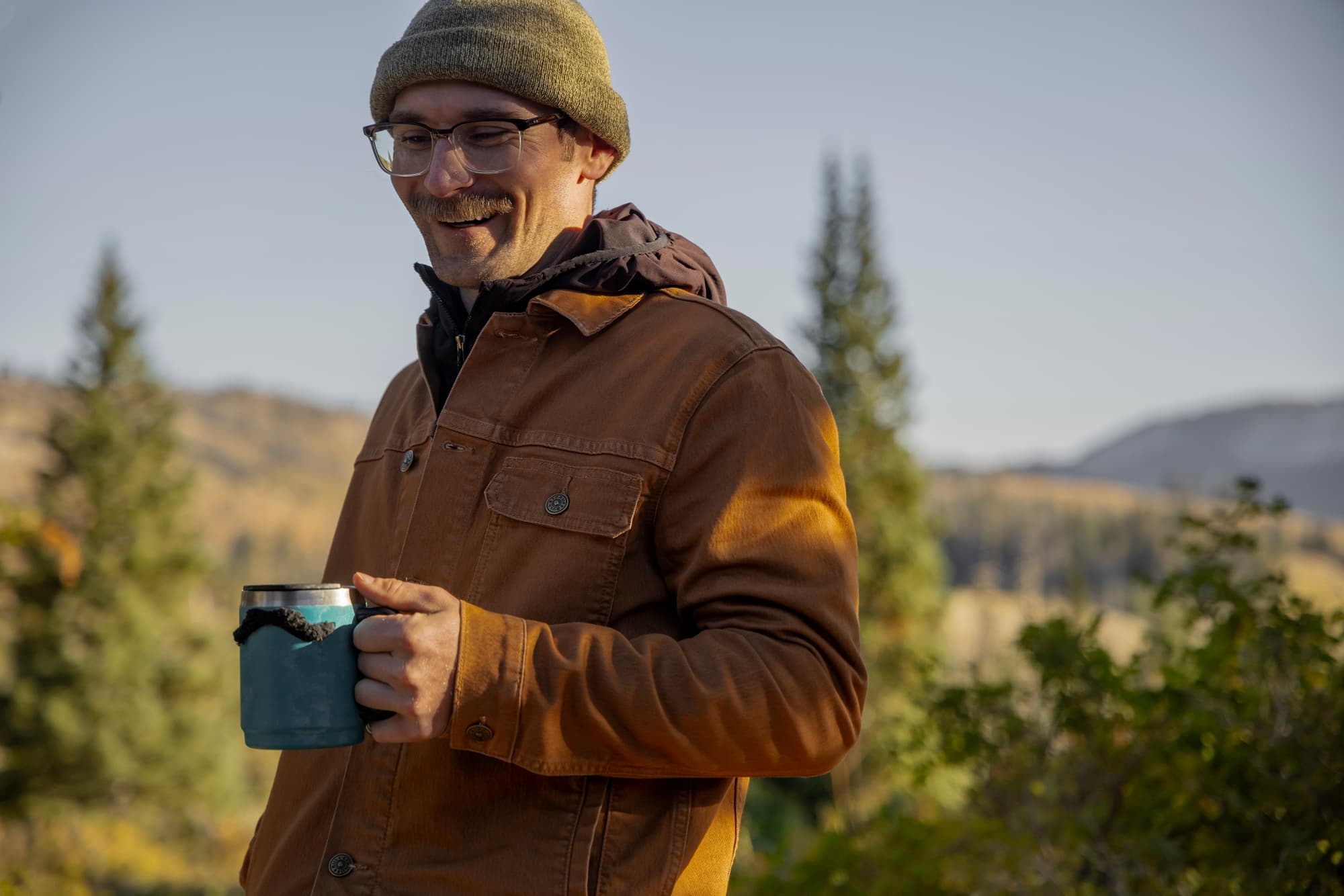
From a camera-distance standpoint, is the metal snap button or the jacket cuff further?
the metal snap button

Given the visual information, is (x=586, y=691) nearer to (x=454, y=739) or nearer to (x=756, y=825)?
(x=454, y=739)

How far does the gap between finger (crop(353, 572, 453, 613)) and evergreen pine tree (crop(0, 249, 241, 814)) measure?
27.9 metres

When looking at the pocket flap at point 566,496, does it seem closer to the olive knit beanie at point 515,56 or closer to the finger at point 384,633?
the finger at point 384,633

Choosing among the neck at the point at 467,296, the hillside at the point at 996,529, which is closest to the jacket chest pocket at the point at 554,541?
the neck at the point at 467,296

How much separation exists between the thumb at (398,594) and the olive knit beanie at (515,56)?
93 centimetres

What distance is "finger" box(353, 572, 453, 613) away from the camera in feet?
5.20

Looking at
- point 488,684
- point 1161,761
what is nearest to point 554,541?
point 488,684

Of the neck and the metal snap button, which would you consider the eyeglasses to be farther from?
the metal snap button

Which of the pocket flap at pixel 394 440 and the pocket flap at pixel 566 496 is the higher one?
the pocket flap at pixel 394 440

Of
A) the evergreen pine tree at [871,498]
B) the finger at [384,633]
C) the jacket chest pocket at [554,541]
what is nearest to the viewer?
the finger at [384,633]

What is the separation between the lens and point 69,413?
95.0ft

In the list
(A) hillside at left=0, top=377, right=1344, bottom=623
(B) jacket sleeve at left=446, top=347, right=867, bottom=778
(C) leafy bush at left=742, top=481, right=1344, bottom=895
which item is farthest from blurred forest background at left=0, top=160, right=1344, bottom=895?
(A) hillside at left=0, top=377, right=1344, bottom=623

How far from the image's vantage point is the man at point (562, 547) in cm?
163

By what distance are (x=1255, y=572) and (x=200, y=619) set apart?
1171 inches
